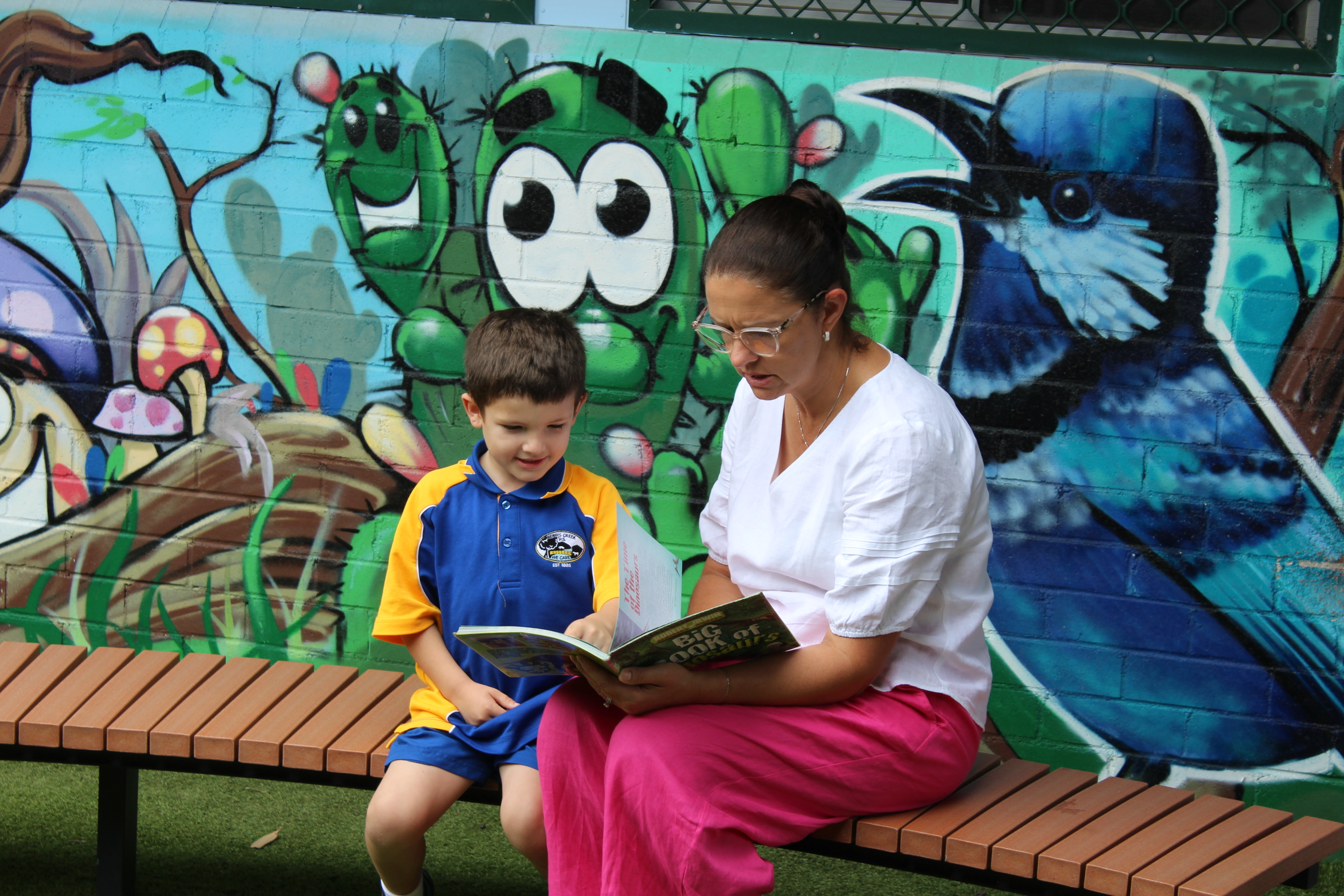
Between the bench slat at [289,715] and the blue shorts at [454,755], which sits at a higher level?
the blue shorts at [454,755]

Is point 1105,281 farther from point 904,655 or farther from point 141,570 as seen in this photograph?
point 141,570

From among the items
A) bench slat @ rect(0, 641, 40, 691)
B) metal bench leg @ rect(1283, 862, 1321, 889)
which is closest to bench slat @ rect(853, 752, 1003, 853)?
metal bench leg @ rect(1283, 862, 1321, 889)

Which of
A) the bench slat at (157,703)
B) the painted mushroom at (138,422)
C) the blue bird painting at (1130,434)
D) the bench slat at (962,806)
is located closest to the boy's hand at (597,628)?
the bench slat at (962,806)

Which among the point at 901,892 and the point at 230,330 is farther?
the point at 230,330

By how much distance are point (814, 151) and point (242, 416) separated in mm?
1937

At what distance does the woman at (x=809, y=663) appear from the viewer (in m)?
2.00

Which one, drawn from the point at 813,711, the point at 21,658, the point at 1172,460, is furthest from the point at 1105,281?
the point at 21,658

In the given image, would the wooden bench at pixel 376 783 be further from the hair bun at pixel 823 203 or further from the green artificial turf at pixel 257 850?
the hair bun at pixel 823 203

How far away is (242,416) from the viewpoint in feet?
12.5

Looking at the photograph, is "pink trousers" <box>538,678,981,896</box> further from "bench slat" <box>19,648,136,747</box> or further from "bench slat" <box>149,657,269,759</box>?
"bench slat" <box>19,648,136,747</box>

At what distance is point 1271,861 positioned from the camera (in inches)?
83.3

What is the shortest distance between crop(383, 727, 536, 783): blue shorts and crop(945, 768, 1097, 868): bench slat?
812 mm

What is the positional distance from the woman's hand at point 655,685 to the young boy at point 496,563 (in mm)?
268

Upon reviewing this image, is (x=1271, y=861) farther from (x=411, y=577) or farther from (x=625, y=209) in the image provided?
(x=625, y=209)
